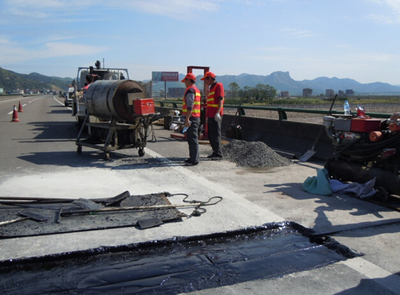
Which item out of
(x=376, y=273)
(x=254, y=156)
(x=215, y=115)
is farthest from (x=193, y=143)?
(x=376, y=273)

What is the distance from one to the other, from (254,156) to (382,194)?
3.63 metres

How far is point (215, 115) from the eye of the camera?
31.8ft

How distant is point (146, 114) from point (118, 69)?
9.08 m

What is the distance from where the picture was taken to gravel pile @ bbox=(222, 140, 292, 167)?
8.84 metres

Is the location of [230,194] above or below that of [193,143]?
below

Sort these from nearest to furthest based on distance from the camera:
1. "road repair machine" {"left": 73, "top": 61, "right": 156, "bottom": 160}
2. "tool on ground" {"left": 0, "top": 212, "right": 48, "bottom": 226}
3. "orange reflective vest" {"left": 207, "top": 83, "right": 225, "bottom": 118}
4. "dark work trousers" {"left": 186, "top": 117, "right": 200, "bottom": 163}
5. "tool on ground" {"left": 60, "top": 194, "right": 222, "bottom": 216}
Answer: "tool on ground" {"left": 0, "top": 212, "right": 48, "bottom": 226} → "tool on ground" {"left": 60, "top": 194, "right": 222, "bottom": 216} → "dark work trousers" {"left": 186, "top": 117, "right": 200, "bottom": 163} → "road repair machine" {"left": 73, "top": 61, "right": 156, "bottom": 160} → "orange reflective vest" {"left": 207, "top": 83, "right": 225, "bottom": 118}

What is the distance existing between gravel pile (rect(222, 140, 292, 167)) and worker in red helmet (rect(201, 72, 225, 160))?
35 cm

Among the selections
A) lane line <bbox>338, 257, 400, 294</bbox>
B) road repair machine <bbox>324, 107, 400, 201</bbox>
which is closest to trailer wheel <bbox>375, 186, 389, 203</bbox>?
road repair machine <bbox>324, 107, 400, 201</bbox>

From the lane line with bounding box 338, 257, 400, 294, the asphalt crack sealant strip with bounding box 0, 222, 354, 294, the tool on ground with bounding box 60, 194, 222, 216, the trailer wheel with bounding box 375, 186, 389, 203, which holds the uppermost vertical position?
the trailer wheel with bounding box 375, 186, 389, 203

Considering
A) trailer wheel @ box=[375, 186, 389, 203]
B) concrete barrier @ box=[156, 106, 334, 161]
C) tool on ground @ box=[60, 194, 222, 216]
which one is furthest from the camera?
concrete barrier @ box=[156, 106, 334, 161]

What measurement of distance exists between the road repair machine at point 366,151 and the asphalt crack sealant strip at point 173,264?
2.01 meters

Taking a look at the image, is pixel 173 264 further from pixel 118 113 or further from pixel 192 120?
pixel 118 113

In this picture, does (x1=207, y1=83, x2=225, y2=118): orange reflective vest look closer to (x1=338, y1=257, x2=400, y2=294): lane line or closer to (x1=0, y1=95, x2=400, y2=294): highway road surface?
(x1=0, y1=95, x2=400, y2=294): highway road surface

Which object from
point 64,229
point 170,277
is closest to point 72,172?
point 64,229
